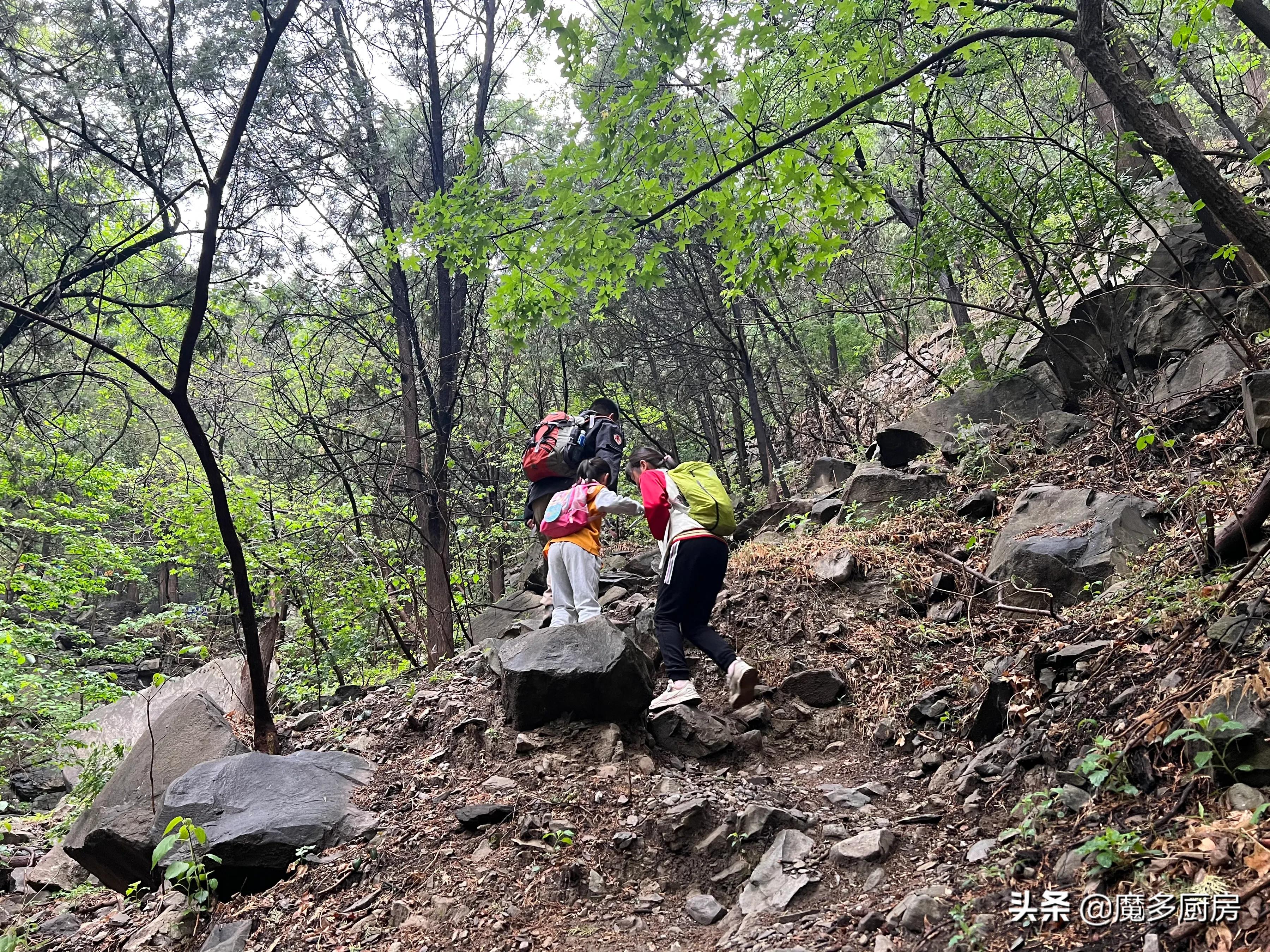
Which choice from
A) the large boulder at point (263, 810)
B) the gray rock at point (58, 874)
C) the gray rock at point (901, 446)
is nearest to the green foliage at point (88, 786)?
the gray rock at point (58, 874)

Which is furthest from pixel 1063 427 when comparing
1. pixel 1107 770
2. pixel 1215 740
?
pixel 1215 740

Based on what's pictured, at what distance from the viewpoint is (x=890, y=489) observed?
8.33 m

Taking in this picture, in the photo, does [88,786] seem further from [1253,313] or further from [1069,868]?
[1253,313]

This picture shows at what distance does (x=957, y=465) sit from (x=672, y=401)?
708cm

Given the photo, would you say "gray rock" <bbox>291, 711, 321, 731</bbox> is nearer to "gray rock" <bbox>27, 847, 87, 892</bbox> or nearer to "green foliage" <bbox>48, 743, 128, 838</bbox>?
"green foliage" <bbox>48, 743, 128, 838</bbox>

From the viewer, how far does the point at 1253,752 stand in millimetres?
2637

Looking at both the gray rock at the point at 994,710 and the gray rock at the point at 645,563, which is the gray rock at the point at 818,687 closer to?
the gray rock at the point at 994,710

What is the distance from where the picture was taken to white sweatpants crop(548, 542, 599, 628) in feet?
21.8

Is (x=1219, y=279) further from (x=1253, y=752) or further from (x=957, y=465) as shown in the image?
(x=1253, y=752)

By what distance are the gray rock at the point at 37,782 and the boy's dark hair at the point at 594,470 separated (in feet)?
29.9

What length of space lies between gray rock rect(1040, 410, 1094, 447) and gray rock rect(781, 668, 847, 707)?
4229 mm

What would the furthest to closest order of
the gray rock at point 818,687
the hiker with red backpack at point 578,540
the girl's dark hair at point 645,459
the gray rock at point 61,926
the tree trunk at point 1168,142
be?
the hiker with red backpack at point 578,540
the girl's dark hair at point 645,459
the gray rock at point 818,687
the gray rock at point 61,926
the tree trunk at point 1168,142

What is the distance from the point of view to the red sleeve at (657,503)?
5840 millimetres

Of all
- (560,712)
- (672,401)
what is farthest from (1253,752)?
(672,401)
